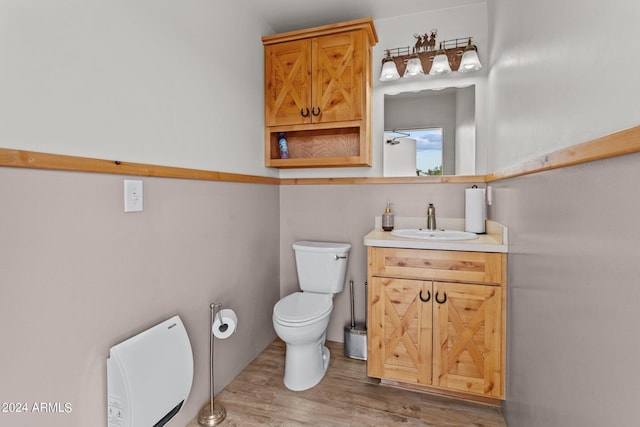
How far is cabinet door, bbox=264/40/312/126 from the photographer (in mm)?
2318

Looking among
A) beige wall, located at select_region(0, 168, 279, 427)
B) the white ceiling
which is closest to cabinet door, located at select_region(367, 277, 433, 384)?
beige wall, located at select_region(0, 168, 279, 427)

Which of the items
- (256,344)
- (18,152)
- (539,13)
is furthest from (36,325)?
(539,13)

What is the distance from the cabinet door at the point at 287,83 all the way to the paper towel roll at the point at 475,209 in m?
1.23

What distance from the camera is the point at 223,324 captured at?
5.68 ft

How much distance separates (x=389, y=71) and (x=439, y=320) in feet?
5.57

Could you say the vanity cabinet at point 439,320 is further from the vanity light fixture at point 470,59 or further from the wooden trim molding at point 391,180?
the vanity light fixture at point 470,59

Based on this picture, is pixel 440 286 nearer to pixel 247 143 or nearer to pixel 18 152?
pixel 247 143

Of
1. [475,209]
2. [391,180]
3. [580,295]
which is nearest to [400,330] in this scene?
[475,209]

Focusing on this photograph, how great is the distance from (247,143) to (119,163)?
1.05 m

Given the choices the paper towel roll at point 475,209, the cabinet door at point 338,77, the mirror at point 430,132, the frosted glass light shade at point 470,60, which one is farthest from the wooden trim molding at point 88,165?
the frosted glass light shade at point 470,60

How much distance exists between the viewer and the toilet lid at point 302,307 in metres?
1.87

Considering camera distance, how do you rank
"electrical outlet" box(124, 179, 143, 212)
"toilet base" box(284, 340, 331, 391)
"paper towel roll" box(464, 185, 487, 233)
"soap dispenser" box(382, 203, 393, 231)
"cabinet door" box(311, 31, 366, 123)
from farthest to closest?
1. "soap dispenser" box(382, 203, 393, 231)
2. "cabinet door" box(311, 31, 366, 123)
3. "paper towel roll" box(464, 185, 487, 233)
4. "toilet base" box(284, 340, 331, 391)
5. "electrical outlet" box(124, 179, 143, 212)

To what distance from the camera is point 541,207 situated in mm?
1080

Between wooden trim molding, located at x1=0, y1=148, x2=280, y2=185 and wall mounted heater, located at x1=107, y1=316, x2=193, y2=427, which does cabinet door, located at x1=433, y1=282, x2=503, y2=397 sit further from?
wooden trim molding, located at x1=0, y1=148, x2=280, y2=185
